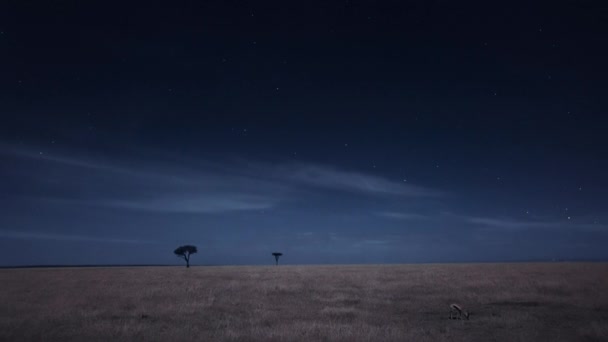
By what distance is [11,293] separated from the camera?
3412 centimetres

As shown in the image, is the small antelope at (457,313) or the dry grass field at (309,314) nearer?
the dry grass field at (309,314)

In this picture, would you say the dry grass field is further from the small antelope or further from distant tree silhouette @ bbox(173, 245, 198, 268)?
distant tree silhouette @ bbox(173, 245, 198, 268)

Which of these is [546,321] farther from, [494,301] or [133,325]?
[133,325]

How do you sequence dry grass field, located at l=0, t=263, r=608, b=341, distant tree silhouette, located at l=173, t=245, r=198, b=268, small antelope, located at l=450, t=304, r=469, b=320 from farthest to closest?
distant tree silhouette, located at l=173, t=245, r=198, b=268 < small antelope, located at l=450, t=304, r=469, b=320 < dry grass field, located at l=0, t=263, r=608, b=341

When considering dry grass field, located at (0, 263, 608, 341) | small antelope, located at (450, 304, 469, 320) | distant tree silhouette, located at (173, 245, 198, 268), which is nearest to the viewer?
dry grass field, located at (0, 263, 608, 341)

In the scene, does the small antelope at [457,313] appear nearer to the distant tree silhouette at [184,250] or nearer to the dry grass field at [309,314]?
the dry grass field at [309,314]

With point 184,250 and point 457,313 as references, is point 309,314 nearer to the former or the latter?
point 457,313

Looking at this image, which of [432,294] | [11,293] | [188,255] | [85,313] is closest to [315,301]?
[432,294]

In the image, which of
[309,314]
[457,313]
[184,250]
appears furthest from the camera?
[184,250]

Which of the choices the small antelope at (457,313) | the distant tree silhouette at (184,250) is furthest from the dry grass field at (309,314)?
the distant tree silhouette at (184,250)

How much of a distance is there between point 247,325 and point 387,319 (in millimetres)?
6435

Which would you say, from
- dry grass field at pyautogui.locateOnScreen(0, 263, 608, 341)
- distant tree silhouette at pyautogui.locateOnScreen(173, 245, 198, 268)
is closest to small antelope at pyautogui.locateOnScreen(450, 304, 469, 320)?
dry grass field at pyautogui.locateOnScreen(0, 263, 608, 341)

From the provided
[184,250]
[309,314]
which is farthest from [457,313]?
[184,250]

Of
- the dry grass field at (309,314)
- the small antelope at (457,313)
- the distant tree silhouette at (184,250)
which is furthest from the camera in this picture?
the distant tree silhouette at (184,250)
